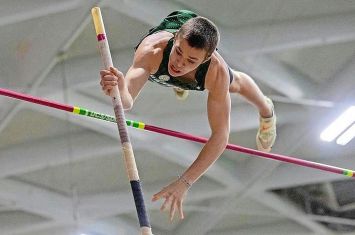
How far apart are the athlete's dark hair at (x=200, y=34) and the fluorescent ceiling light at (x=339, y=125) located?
457 centimetres

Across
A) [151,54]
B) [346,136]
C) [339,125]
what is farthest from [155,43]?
[346,136]

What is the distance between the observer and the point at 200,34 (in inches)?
134

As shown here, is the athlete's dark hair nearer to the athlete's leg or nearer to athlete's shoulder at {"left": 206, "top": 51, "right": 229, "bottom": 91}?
athlete's shoulder at {"left": 206, "top": 51, "right": 229, "bottom": 91}

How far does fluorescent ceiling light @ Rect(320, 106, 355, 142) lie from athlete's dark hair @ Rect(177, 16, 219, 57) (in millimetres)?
4572

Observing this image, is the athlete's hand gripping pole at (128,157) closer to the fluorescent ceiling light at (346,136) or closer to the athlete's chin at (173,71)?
the athlete's chin at (173,71)

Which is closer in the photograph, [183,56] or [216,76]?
[183,56]

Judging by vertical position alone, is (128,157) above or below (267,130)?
below

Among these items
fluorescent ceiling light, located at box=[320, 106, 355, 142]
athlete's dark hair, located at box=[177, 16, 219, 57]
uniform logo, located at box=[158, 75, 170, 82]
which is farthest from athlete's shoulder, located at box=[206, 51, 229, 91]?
fluorescent ceiling light, located at box=[320, 106, 355, 142]

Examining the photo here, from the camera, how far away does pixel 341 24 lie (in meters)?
6.88

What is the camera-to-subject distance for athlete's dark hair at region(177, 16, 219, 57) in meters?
3.41

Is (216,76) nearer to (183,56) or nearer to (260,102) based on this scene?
(183,56)

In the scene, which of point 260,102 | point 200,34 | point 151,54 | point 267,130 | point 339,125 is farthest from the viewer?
point 339,125

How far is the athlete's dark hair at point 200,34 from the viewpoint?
11.2ft

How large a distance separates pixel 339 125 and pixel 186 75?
456 centimetres
